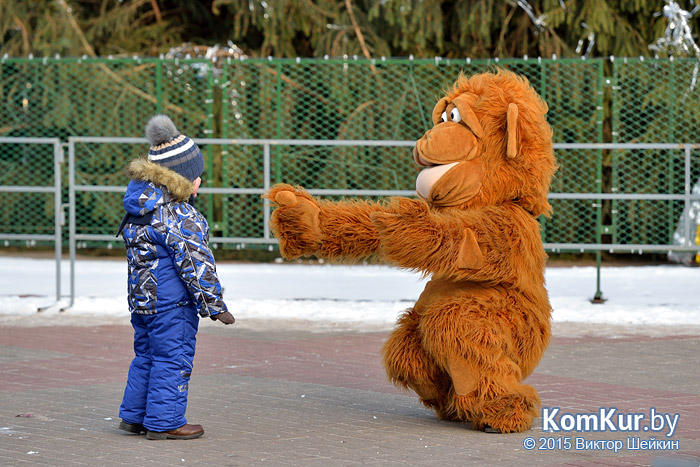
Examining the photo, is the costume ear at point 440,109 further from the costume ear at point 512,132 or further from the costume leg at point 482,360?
the costume leg at point 482,360

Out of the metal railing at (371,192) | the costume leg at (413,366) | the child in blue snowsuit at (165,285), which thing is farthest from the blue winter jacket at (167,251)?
the metal railing at (371,192)

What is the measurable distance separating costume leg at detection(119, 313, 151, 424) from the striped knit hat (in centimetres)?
79

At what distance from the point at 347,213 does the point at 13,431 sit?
213 cm

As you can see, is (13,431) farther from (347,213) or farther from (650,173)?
(650,173)

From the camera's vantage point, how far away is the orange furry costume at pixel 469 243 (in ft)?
16.3

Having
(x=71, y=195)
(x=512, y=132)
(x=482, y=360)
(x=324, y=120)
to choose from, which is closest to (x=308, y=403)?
(x=482, y=360)

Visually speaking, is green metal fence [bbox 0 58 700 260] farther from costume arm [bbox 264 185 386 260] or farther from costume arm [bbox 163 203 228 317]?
costume arm [bbox 163 203 228 317]

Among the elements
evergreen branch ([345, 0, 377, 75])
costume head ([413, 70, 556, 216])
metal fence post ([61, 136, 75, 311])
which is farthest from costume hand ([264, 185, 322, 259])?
evergreen branch ([345, 0, 377, 75])

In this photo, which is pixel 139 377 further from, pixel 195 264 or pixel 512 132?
pixel 512 132

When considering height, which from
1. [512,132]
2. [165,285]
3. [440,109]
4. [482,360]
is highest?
[440,109]

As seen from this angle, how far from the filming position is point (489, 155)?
526 centimetres

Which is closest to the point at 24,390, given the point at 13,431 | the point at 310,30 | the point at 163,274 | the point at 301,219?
the point at 13,431

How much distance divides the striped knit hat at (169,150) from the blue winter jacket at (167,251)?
0.27 ft

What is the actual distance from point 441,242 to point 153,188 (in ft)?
4.89
